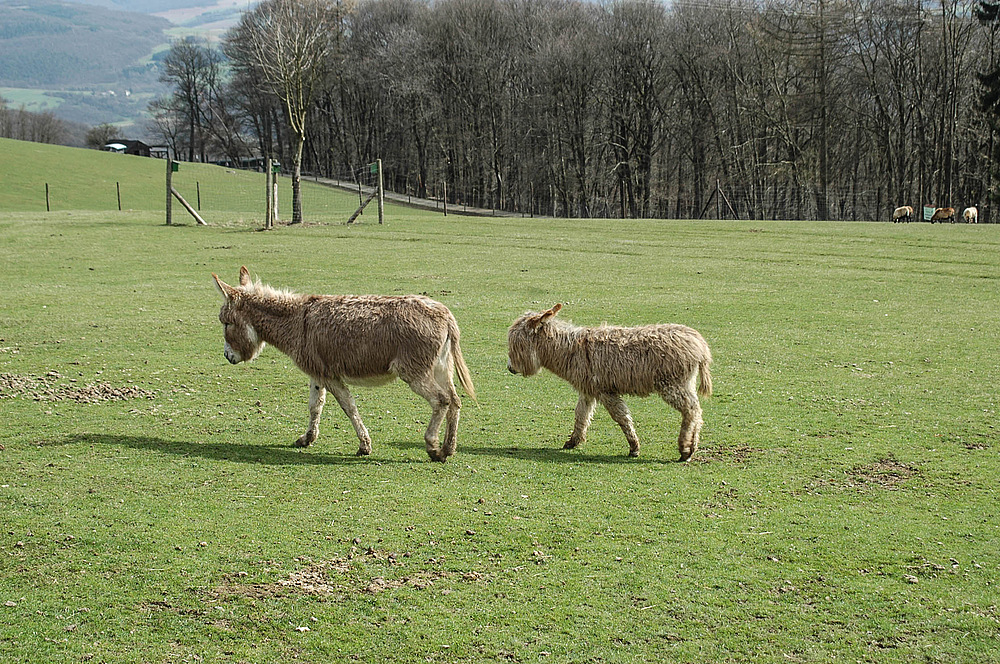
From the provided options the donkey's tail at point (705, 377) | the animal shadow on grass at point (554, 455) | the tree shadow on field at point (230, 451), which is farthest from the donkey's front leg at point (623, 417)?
the tree shadow on field at point (230, 451)

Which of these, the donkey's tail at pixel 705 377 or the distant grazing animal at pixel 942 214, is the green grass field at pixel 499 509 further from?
the distant grazing animal at pixel 942 214

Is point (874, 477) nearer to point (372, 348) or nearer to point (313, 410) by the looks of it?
point (372, 348)

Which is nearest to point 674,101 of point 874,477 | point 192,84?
point 192,84

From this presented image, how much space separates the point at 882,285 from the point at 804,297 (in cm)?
349

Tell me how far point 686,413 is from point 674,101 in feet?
255

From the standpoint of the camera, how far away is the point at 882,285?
2348 centimetres

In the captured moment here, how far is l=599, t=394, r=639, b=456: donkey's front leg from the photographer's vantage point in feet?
31.8

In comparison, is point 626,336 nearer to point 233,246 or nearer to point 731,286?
point 731,286

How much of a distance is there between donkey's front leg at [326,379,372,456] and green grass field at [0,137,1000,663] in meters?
0.20

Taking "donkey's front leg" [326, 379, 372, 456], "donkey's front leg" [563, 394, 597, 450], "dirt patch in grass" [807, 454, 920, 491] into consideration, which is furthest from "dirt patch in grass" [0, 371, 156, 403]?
"dirt patch in grass" [807, 454, 920, 491]

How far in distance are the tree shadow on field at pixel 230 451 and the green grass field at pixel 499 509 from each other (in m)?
0.05

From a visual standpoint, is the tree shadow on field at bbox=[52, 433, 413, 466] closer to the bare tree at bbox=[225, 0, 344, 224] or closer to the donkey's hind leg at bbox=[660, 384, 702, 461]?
the donkey's hind leg at bbox=[660, 384, 702, 461]

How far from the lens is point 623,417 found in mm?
9695

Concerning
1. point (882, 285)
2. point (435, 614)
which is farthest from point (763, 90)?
point (435, 614)
